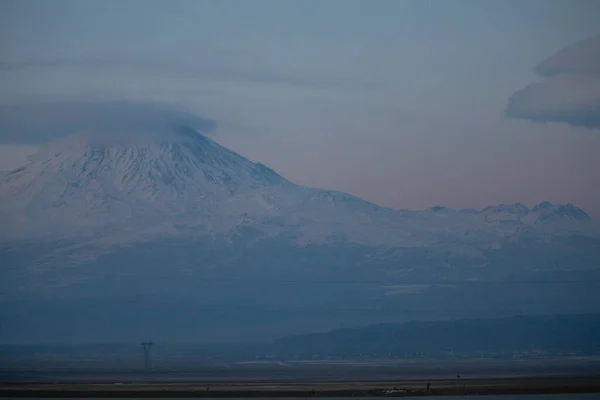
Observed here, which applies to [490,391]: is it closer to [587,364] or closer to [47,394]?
[587,364]

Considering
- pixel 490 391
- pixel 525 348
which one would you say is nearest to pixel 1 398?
pixel 490 391

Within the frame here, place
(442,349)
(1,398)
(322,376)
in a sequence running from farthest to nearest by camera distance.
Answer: (442,349) < (322,376) < (1,398)

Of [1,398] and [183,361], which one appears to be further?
[183,361]

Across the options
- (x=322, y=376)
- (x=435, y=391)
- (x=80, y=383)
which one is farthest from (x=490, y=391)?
(x=80, y=383)

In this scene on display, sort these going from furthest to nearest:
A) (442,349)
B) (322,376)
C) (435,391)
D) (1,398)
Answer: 1. (442,349)
2. (322,376)
3. (435,391)
4. (1,398)

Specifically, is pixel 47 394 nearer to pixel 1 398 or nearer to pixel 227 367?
pixel 1 398

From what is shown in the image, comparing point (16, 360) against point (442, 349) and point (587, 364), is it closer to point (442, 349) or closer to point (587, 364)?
point (442, 349)

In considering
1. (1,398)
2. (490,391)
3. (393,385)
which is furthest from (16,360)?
(490,391)

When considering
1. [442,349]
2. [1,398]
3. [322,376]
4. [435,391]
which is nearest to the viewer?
[1,398]
